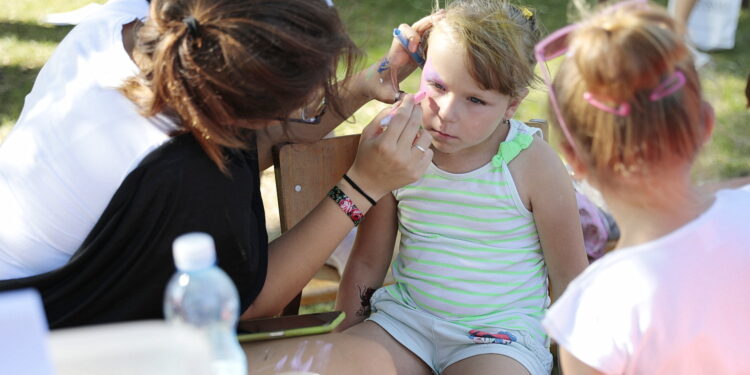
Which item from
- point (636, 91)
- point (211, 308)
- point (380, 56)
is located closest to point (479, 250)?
point (636, 91)

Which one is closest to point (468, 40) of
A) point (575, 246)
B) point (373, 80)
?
point (373, 80)

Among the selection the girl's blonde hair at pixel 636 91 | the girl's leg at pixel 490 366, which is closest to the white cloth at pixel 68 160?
the girl's blonde hair at pixel 636 91

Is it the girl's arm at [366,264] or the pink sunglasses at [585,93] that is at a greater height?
the pink sunglasses at [585,93]

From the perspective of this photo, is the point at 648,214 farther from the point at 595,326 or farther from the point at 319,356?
the point at 319,356

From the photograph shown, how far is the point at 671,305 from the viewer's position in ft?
4.21

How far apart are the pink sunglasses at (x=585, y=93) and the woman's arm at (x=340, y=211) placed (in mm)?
358

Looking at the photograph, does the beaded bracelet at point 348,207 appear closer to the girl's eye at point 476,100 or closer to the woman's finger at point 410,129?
the woman's finger at point 410,129

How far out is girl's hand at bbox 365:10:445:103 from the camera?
6.52 feet

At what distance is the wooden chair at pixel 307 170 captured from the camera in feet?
6.57

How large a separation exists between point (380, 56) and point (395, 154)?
3.32m

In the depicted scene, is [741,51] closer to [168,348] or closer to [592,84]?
[592,84]

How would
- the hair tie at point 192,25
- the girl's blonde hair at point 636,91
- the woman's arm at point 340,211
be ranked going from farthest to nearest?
1. the woman's arm at point 340,211
2. the hair tie at point 192,25
3. the girl's blonde hair at point 636,91

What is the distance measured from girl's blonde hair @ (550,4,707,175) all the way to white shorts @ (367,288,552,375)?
2.24 feet

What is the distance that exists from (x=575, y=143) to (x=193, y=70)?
634 millimetres
